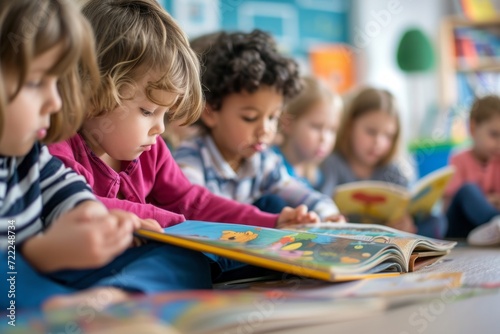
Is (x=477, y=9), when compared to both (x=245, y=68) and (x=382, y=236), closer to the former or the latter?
(x=245, y=68)

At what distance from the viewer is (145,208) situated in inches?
38.3

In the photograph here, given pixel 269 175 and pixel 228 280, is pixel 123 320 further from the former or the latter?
pixel 269 175

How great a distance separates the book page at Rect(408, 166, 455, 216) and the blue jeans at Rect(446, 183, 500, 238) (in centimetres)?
6

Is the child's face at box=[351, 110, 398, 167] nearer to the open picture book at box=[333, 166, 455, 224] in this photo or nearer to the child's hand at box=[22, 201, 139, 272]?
the open picture book at box=[333, 166, 455, 224]

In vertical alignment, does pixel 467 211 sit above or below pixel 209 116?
below

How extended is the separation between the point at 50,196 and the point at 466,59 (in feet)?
12.0

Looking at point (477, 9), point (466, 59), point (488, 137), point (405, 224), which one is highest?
point (477, 9)

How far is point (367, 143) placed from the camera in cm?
222

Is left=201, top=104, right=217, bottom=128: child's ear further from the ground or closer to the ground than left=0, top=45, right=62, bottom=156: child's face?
closer to the ground

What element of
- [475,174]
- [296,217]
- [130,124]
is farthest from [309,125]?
[130,124]

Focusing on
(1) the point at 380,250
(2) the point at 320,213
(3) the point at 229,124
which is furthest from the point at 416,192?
(1) the point at 380,250

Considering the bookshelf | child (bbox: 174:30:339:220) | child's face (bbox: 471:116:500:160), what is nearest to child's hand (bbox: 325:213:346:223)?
child (bbox: 174:30:339:220)

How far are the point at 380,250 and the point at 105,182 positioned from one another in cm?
42

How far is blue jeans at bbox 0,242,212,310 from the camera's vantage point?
2.17 feet
